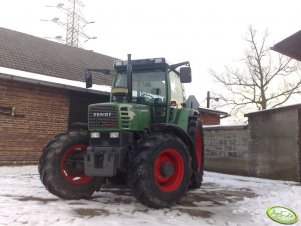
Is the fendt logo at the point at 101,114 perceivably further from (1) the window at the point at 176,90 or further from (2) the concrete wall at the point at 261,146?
(2) the concrete wall at the point at 261,146

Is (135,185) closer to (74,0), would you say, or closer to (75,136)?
(75,136)

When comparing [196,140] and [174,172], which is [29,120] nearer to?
[196,140]

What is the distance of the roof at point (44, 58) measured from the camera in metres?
13.6

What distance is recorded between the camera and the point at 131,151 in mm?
6152

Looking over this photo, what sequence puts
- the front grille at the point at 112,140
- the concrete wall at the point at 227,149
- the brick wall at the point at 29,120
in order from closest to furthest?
the front grille at the point at 112,140 < the brick wall at the point at 29,120 < the concrete wall at the point at 227,149

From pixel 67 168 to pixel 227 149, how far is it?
709 cm

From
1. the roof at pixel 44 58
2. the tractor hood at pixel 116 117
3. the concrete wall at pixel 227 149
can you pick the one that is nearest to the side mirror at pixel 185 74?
the tractor hood at pixel 116 117

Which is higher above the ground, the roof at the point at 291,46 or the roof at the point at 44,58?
the roof at the point at 44,58

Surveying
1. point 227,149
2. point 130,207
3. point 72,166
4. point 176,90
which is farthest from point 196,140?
point 227,149

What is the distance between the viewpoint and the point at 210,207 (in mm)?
6246

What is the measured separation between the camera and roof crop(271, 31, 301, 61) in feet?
24.5

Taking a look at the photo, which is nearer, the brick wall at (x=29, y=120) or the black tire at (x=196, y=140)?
the black tire at (x=196, y=140)

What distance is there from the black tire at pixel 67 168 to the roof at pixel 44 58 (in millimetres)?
7290

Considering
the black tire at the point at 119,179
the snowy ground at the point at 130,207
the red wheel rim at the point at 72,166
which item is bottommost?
the snowy ground at the point at 130,207
